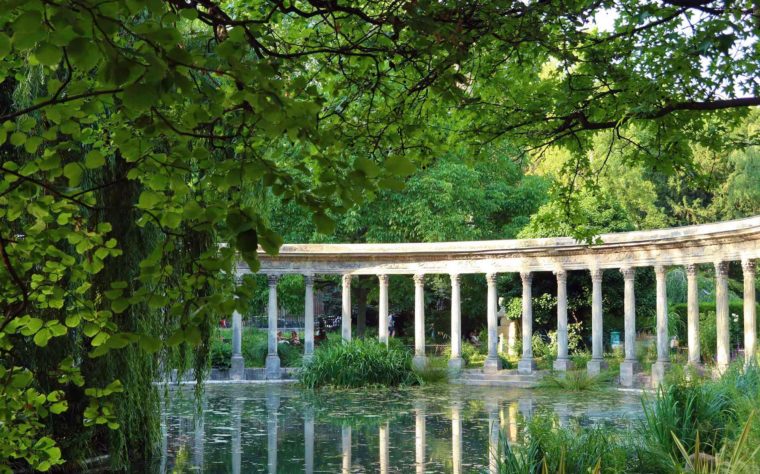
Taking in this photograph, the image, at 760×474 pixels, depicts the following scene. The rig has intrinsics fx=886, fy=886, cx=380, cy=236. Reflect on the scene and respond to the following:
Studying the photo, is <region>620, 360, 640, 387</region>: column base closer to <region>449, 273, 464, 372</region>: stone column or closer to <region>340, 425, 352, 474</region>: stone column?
<region>449, 273, 464, 372</region>: stone column

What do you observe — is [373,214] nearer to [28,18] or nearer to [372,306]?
[372,306]

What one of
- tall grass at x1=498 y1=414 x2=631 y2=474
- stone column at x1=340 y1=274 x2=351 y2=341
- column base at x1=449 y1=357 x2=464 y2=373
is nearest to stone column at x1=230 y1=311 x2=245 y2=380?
stone column at x1=340 y1=274 x2=351 y2=341

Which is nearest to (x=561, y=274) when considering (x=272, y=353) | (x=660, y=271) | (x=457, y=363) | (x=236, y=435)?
(x=660, y=271)

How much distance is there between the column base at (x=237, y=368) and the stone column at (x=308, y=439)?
1345 centimetres

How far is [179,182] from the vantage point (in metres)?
5.78

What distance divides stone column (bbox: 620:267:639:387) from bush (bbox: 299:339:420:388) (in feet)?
30.9

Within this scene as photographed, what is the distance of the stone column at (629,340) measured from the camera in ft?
131

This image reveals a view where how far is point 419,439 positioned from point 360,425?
10.7 feet

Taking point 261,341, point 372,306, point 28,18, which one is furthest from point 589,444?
point 372,306

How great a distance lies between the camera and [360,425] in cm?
2695

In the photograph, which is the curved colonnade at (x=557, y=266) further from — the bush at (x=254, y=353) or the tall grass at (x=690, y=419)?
the tall grass at (x=690, y=419)

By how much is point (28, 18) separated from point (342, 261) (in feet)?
143

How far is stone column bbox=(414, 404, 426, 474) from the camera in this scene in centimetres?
2041

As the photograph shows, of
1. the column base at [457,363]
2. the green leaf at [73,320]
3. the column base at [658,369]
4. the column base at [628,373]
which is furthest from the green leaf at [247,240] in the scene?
the column base at [457,363]
